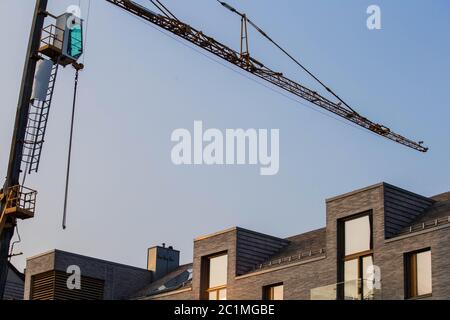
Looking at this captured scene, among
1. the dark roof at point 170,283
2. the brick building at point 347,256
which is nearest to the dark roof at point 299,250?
the brick building at point 347,256

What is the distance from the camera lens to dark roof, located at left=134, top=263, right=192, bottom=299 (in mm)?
47438

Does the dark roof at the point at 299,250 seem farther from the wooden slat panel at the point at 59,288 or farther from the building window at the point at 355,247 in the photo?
the wooden slat panel at the point at 59,288

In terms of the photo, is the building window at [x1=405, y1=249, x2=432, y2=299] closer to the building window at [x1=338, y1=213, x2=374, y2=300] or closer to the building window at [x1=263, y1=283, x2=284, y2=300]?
the building window at [x1=338, y1=213, x2=374, y2=300]

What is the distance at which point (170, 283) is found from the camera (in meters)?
49.6

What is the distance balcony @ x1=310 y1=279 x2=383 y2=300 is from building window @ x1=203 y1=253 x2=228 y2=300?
28.5 ft

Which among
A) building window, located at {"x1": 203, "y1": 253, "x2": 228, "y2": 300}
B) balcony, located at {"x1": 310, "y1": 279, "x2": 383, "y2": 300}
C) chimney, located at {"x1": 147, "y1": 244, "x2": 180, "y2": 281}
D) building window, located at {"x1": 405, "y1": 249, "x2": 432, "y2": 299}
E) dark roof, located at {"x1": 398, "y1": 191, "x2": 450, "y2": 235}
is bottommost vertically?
balcony, located at {"x1": 310, "y1": 279, "x2": 383, "y2": 300}

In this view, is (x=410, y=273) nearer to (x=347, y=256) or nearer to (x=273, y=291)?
(x=347, y=256)

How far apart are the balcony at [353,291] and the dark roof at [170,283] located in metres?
12.7

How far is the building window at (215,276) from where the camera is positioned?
42.2 meters

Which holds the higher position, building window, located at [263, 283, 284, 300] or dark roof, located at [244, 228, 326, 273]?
dark roof, located at [244, 228, 326, 273]

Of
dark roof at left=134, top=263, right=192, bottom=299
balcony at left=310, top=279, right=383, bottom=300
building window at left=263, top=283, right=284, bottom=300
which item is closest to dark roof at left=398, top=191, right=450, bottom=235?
balcony at left=310, top=279, right=383, bottom=300
